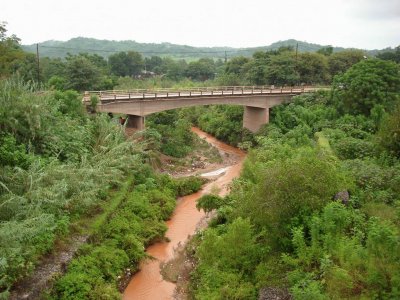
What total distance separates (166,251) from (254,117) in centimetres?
2645

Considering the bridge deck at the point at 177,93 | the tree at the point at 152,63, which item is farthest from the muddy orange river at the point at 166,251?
the tree at the point at 152,63

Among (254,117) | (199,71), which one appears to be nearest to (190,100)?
(254,117)

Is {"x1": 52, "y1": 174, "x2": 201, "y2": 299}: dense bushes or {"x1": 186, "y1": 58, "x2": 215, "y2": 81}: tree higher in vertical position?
{"x1": 186, "y1": 58, "x2": 215, "y2": 81}: tree

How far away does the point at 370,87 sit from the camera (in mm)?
36000

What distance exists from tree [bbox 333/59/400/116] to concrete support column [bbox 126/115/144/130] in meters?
19.4

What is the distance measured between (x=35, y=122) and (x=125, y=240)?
854 centimetres

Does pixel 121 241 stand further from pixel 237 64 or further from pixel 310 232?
pixel 237 64

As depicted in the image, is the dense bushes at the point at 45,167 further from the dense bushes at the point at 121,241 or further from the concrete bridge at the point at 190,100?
the concrete bridge at the point at 190,100

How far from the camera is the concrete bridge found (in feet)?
112

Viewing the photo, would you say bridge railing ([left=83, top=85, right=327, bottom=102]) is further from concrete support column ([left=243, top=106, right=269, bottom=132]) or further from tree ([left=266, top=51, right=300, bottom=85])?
tree ([left=266, top=51, right=300, bottom=85])

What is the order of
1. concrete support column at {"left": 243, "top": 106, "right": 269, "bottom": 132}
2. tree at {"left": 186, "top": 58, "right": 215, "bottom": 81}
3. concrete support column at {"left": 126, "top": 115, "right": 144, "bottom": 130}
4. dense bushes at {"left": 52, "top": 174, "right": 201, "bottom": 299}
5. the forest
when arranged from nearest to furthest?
1. the forest
2. dense bushes at {"left": 52, "top": 174, "right": 201, "bottom": 299}
3. concrete support column at {"left": 126, "top": 115, "right": 144, "bottom": 130}
4. concrete support column at {"left": 243, "top": 106, "right": 269, "bottom": 132}
5. tree at {"left": 186, "top": 58, "right": 215, "bottom": 81}

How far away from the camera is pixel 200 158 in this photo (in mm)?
39219

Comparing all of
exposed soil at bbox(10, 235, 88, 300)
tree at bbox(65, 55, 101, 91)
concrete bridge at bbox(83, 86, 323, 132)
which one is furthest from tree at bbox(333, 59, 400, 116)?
exposed soil at bbox(10, 235, 88, 300)

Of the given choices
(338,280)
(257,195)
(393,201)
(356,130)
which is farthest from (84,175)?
(356,130)
